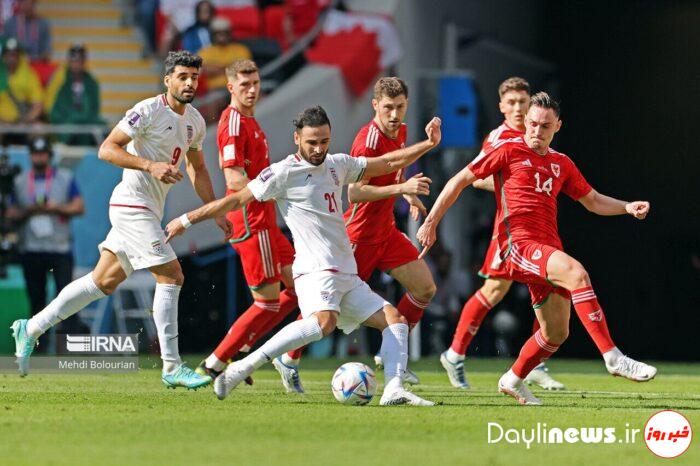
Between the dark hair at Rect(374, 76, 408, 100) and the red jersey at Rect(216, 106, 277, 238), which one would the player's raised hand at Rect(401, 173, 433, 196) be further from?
the red jersey at Rect(216, 106, 277, 238)

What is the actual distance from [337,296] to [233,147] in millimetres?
A: 1830

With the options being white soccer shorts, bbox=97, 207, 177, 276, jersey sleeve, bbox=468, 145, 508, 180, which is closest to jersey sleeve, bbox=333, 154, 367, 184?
jersey sleeve, bbox=468, 145, 508, 180

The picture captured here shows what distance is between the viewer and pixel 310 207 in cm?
838

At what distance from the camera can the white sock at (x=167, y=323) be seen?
9391mm

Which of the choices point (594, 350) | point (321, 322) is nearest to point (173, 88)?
point (321, 322)

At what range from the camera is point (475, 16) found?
2042 cm

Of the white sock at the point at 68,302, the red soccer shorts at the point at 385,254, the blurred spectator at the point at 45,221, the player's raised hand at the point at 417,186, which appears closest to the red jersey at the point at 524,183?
the player's raised hand at the point at 417,186

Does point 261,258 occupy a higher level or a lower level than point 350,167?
lower

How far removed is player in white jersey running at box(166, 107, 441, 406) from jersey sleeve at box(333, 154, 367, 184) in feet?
0.03

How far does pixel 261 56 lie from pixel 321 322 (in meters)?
9.37

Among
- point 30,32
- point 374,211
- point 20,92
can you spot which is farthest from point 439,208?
point 30,32

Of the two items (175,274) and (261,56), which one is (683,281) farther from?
(175,274)

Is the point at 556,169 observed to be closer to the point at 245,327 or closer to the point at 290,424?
the point at 245,327

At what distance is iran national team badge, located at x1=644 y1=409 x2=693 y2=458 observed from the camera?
663 centimetres
